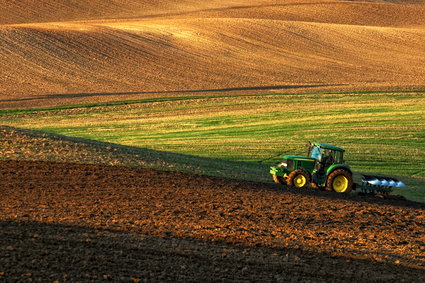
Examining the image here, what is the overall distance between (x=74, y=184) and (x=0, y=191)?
2.09 m

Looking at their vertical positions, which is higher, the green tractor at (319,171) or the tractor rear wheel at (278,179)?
the green tractor at (319,171)

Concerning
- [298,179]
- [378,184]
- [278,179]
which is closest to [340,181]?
[378,184]

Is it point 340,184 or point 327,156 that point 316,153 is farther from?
point 340,184

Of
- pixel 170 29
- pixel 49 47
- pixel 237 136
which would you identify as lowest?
pixel 237 136

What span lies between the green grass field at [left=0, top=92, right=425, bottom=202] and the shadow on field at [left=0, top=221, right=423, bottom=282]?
14827 millimetres

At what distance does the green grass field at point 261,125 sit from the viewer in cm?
3012

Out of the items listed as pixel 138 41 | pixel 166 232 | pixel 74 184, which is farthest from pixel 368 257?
pixel 138 41

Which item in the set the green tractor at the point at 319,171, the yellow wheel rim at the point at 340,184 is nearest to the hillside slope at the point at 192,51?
the green tractor at the point at 319,171

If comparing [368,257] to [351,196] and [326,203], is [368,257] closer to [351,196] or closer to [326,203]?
[326,203]

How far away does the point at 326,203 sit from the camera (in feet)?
60.8

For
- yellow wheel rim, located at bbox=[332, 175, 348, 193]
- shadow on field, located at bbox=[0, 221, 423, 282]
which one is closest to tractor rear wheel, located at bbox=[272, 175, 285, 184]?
yellow wheel rim, located at bbox=[332, 175, 348, 193]

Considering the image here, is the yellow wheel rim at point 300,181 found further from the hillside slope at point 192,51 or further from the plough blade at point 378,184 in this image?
the hillside slope at point 192,51

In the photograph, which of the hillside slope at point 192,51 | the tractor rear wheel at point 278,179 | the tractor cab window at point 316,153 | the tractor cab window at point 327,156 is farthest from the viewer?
the hillside slope at point 192,51

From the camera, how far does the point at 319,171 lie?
20969 mm
